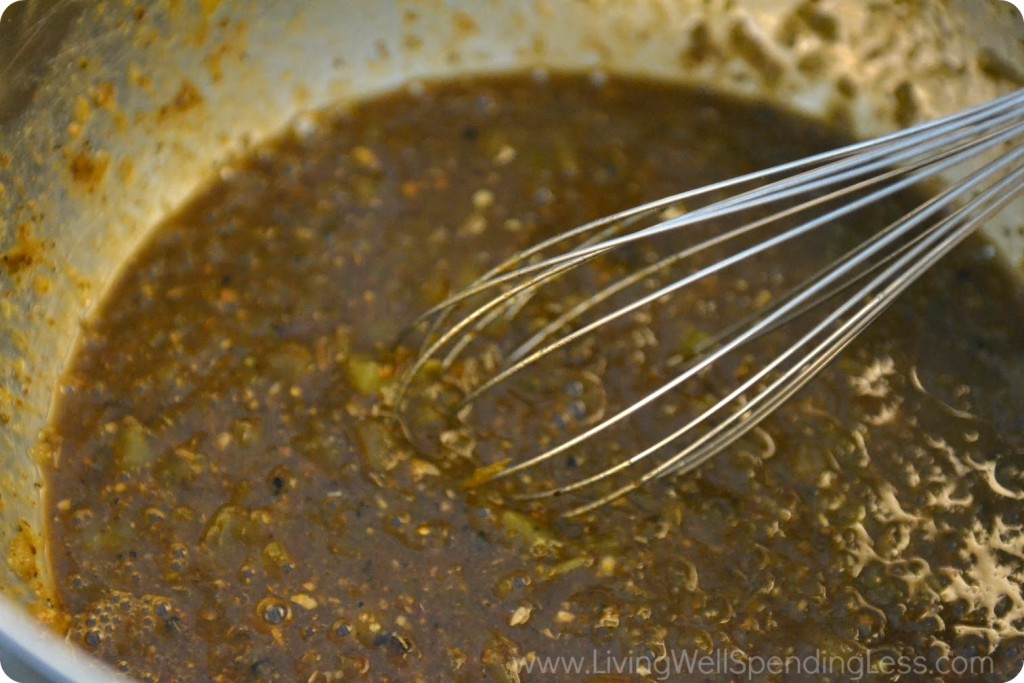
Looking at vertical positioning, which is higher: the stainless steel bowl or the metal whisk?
the stainless steel bowl

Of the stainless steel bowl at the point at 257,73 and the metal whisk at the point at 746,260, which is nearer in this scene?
the metal whisk at the point at 746,260

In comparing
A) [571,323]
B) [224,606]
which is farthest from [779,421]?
[224,606]

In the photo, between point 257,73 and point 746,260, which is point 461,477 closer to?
point 746,260

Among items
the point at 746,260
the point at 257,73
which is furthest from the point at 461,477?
the point at 257,73

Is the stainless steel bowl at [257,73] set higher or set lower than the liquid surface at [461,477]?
higher
